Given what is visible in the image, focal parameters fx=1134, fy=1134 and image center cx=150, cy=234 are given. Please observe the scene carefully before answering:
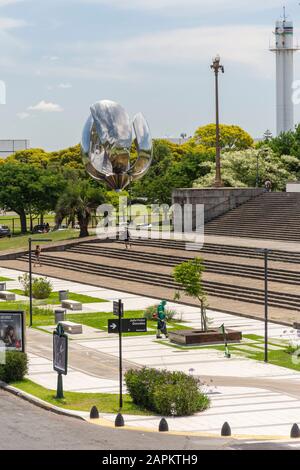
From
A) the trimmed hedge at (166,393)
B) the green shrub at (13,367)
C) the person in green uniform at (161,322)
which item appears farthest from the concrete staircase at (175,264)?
the trimmed hedge at (166,393)

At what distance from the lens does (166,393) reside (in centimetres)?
2762

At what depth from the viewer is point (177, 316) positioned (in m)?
45.0

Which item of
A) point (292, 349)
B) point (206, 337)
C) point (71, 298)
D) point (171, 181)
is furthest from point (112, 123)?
point (292, 349)

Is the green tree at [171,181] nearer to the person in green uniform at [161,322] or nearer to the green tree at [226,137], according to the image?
the green tree at [226,137]

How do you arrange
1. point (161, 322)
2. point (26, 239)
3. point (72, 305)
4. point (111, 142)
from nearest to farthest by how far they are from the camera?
point (161, 322) → point (72, 305) → point (111, 142) → point (26, 239)

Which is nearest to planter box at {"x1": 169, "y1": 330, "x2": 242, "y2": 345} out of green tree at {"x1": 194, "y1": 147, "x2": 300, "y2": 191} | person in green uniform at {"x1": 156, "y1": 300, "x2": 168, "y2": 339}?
person in green uniform at {"x1": 156, "y1": 300, "x2": 168, "y2": 339}

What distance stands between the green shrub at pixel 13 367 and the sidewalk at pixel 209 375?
53 centimetres

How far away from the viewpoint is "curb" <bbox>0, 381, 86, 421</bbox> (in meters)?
27.9

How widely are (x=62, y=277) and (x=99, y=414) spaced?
3500cm

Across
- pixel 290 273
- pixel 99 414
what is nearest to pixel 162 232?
pixel 290 273

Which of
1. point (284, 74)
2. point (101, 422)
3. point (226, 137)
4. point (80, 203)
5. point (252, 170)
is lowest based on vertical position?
point (101, 422)

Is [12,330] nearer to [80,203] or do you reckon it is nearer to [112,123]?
[112,123]

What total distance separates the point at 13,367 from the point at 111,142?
141ft

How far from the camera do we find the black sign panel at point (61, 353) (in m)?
30.0
